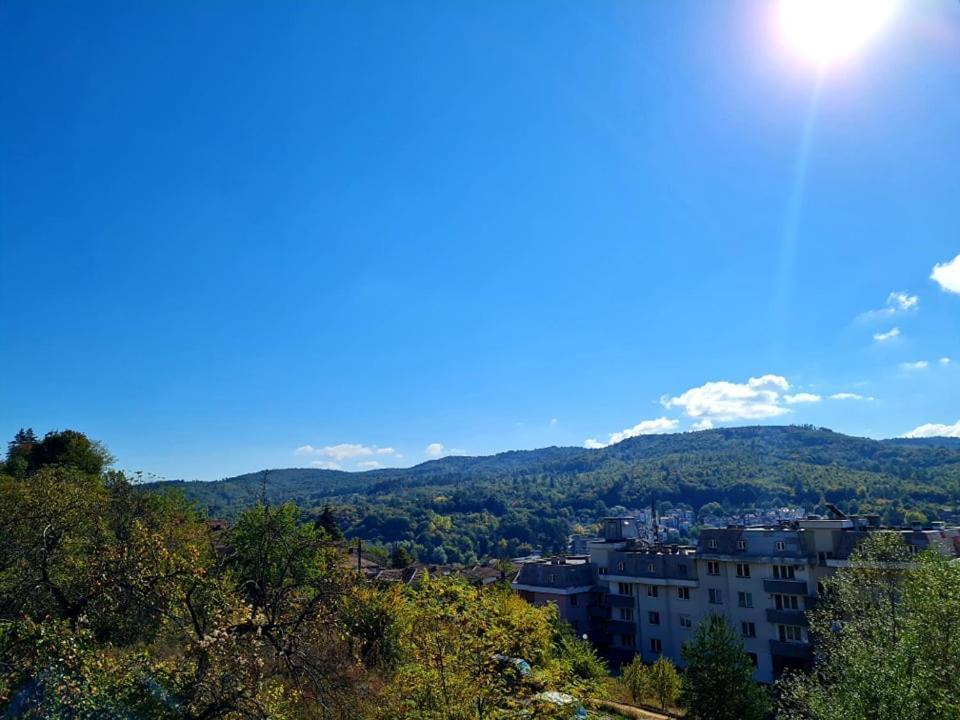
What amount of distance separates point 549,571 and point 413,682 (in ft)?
121

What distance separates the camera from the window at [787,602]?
3528cm

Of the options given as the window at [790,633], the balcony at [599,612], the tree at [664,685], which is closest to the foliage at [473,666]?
the tree at [664,685]

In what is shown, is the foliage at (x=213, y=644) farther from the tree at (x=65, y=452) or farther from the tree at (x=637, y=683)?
the tree at (x=65, y=452)

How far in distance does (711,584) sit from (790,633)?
17.8ft

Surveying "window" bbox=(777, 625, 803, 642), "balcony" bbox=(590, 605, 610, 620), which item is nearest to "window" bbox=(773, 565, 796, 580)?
"window" bbox=(777, 625, 803, 642)

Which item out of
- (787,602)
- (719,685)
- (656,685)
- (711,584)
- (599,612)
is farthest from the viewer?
Result: (599,612)

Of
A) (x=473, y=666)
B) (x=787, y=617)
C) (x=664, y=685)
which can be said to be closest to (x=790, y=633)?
(x=787, y=617)

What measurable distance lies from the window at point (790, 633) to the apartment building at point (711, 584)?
0.19 ft

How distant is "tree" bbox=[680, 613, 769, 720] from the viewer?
934 inches

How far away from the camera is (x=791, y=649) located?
34781mm

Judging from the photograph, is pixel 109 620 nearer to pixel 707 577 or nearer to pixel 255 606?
pixel 255 606

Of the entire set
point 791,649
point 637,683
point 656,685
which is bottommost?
point 637,683

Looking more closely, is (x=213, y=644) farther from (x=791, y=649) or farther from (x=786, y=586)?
(x=791, y=649)

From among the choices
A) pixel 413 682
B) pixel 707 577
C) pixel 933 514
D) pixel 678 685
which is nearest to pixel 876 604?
pixel 678 685
